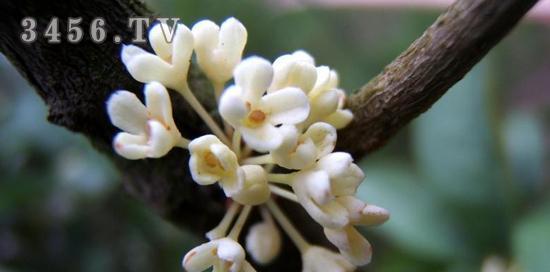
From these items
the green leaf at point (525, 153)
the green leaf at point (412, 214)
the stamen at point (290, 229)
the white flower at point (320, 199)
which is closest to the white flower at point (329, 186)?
the white flower at point (320, 199)

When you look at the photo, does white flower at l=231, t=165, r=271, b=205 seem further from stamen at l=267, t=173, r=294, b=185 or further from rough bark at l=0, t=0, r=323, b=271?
rough bark at l=0, t=0, r=323, b=271

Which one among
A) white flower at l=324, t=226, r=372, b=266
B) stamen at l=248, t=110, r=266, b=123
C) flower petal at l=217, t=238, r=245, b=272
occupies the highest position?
stamen at l=248, t=110, r=266, b=123

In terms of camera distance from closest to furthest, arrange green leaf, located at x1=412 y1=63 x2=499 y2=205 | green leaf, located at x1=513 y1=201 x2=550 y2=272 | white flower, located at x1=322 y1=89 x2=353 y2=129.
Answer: white flower, located at x1=322 y1=89 x2=353 y2=129
green leaf, located at x1=513 y1=201 x2=550 y2=272
green leaf, located at x1=412 y1=63 x2=499 y2=205

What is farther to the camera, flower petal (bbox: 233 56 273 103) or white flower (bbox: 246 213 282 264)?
white flower (bbox: 246 213 282 264)

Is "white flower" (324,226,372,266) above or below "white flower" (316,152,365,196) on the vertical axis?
below

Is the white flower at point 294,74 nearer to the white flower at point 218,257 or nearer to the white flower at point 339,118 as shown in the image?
the white flower at point 339,118

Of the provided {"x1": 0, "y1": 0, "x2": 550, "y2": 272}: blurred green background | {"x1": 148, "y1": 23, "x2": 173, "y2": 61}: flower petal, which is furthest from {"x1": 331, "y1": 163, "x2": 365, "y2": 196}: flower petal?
{"x1": 0, "y1": 0, "x2": 550, "y2": 272}: blurred green background

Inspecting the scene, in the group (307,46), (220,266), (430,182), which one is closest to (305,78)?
(220,266)

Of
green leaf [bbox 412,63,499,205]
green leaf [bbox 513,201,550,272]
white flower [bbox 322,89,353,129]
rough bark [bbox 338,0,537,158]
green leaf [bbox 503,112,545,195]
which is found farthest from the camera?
green leaf [bbox 503,112,545,195]
